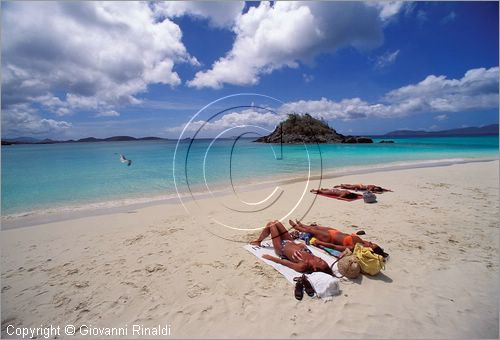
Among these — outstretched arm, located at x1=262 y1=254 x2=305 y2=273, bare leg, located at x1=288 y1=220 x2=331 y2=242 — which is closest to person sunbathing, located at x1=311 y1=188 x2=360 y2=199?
bare leg, located at x1=288 y1=220 x2=331 y2=242

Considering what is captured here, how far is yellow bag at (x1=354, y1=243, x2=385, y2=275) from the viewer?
13.7 feet

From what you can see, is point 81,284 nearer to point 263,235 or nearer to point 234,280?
point 234,280

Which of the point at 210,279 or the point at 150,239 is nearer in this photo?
the point at 210,279

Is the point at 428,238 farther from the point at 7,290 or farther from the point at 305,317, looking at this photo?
the point at 7,290

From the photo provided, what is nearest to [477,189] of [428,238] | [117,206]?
[428,238]

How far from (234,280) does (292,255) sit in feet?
3.78

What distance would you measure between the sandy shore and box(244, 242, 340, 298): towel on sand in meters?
0.13

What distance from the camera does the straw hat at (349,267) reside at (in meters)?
4.13

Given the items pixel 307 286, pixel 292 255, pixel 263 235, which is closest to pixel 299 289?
pixel 307 286

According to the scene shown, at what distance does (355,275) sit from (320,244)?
136cm

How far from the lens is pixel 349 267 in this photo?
4156 millimetres

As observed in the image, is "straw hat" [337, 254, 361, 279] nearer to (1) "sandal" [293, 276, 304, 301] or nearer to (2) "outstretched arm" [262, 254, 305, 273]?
(2) "outstretched arm" [262, 254, 305, 273]

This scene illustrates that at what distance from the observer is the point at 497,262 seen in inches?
184

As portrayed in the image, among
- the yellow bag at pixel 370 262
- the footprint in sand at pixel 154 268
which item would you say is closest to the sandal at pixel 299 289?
the yellow bag at pixel 370 262
